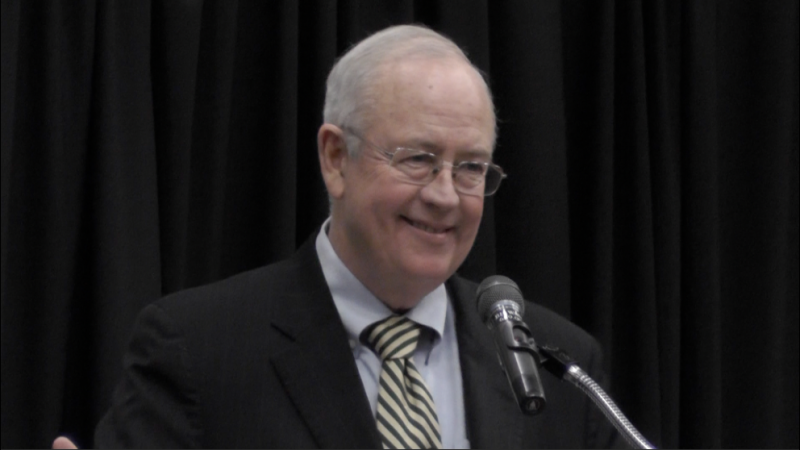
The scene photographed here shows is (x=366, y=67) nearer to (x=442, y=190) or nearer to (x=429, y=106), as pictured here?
(x=429, y=106)

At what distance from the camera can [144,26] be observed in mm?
2674

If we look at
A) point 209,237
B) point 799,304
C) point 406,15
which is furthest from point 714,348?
point 209,237

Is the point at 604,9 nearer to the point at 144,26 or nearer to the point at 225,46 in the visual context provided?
the point at 225,46

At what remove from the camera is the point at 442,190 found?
6.29 feet

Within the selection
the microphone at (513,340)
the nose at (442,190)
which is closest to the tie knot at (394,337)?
the nose at (442,190)

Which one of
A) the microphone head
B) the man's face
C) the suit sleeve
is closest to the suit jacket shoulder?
the suit sleeve

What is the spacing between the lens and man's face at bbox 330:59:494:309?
1.93m

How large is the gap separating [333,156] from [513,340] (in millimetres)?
715

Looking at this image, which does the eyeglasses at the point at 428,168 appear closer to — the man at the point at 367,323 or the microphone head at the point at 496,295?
the man at the point at 367,323

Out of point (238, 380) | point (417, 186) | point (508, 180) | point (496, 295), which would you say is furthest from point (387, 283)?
point (508, 180)

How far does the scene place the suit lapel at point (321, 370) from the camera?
1.85 metres

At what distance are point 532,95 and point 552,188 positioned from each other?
0.94ft

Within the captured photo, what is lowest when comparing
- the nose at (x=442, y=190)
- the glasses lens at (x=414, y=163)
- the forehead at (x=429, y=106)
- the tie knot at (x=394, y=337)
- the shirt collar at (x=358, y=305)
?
the tie knot at (x=394, y=337)

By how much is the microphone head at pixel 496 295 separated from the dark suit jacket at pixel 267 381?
0.38m
